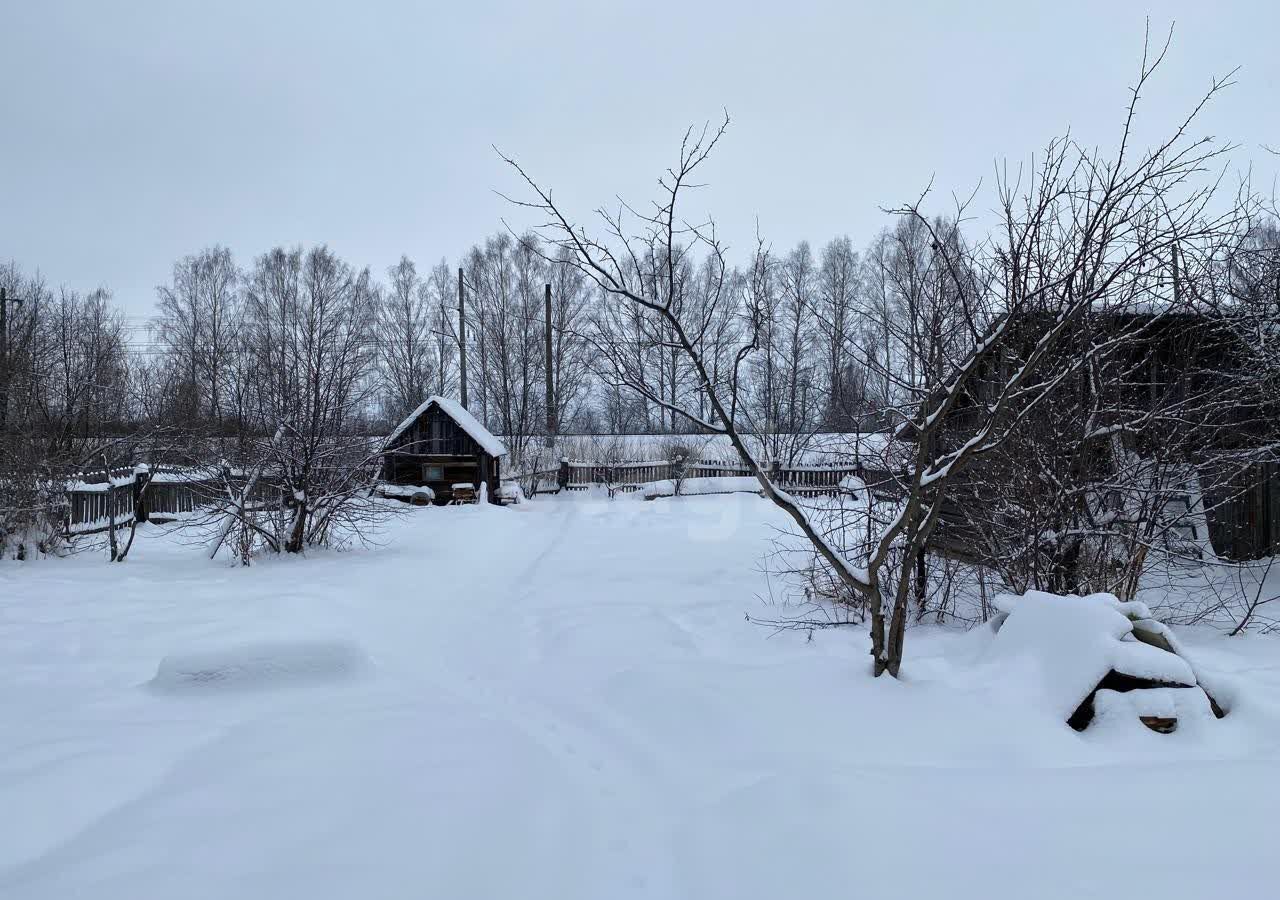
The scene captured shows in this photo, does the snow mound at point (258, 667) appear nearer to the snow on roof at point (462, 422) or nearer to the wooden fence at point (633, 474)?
the snow on roof at point (462, 422)

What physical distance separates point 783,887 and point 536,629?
12.2 ft

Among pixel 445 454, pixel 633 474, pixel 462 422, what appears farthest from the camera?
pixel 633 474

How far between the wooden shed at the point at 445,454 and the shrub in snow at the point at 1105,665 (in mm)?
16042

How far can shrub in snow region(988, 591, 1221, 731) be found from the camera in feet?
10.2

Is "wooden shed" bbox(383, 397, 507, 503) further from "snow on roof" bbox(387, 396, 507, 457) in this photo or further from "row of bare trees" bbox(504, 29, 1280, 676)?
"row of bare trees" bbox(504, 29, 1280, 676)

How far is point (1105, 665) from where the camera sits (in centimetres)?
317

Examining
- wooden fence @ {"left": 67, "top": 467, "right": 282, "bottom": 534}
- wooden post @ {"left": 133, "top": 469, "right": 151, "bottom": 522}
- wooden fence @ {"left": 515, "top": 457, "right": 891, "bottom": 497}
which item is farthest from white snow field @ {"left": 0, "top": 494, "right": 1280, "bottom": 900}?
Answer: wooden fence @ {"left": 515, "top": 457, "right": 891, "bottom": 497}

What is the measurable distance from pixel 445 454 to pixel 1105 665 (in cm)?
1713

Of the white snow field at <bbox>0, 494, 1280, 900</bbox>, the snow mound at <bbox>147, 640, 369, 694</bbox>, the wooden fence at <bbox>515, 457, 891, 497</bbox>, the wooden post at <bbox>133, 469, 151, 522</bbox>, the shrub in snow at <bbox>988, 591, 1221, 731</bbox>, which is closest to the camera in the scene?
the white snow field at <bbox>0, 494, 1280, 900</bbox>

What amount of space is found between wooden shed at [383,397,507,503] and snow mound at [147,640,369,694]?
14379mm

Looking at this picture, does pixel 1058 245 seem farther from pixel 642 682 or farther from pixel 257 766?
pixel 257 766

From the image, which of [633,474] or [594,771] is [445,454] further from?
[594,771]

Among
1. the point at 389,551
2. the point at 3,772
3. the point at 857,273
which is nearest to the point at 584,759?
the point at 3,772

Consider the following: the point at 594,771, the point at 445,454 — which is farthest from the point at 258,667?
the point at 445,454
